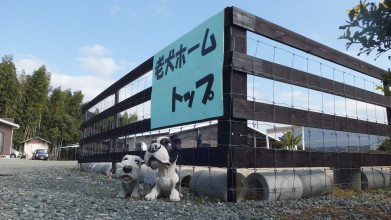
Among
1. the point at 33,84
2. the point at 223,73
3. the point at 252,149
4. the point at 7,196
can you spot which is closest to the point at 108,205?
the point at 7,196

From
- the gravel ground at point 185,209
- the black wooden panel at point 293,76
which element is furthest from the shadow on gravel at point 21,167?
the black wooden panel at point 293,76

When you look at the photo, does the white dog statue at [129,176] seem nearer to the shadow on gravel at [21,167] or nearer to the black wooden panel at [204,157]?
the black wooden panel at [204,157]

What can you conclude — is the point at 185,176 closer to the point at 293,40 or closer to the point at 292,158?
the point at 292,158

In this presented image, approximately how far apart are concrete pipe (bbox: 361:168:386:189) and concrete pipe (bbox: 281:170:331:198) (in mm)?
1628

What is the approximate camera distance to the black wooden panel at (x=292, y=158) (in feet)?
15.6

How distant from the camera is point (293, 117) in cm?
542

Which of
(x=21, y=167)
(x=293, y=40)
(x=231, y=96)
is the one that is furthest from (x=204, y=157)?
(x=21, y=167)

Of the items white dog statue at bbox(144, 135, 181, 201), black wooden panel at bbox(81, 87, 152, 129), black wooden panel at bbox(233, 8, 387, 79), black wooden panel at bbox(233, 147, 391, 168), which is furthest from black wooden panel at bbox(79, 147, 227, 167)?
black wooden panel at bbox(81, 87, 152, 129)

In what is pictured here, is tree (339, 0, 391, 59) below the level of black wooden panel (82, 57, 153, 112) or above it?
below

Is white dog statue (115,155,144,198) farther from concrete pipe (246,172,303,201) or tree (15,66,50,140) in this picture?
tree (15,66,50,140)

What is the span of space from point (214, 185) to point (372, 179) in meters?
3.86

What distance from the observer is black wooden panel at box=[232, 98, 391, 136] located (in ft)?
16.0

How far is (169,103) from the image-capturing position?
21.3 ft

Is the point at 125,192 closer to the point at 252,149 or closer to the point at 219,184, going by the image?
the point at 219,184
